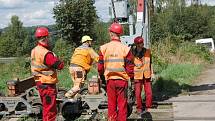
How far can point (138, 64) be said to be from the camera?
10.3m

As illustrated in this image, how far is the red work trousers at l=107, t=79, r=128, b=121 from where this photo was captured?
316 inches

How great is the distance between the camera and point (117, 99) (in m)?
8.09

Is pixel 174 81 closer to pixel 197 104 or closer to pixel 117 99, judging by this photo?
pixel 197 104

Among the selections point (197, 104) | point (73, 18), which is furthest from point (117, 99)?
point (73, 18)

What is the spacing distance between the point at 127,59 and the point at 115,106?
3.00 ft

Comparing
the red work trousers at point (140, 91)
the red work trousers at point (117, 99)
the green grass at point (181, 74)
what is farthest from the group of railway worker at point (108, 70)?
the green grass at point (181, 74)

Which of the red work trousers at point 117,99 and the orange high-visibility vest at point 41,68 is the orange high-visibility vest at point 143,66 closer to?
the red work trousers at point 117,99

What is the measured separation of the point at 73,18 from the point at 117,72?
849 inches

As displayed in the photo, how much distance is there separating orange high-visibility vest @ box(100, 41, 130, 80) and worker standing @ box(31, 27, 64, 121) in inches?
36.8

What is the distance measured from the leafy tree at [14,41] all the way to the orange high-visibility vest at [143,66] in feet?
161

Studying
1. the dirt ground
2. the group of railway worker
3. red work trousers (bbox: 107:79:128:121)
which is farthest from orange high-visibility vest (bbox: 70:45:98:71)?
the dirt ground

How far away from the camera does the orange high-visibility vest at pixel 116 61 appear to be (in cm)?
798

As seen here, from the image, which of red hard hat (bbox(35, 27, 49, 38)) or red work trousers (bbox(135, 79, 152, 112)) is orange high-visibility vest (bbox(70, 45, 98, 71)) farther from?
red hard hat (bbox(35, 27, 49, 38))

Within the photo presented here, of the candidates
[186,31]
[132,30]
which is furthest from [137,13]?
[186,31]
